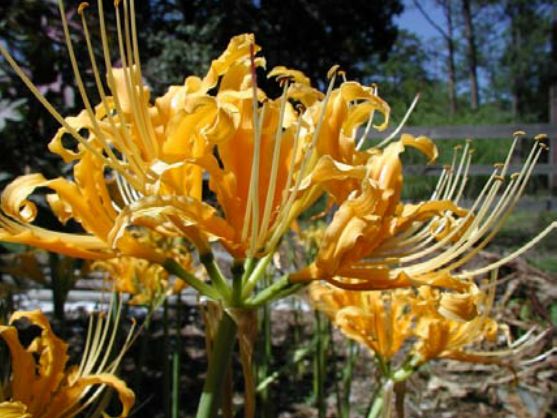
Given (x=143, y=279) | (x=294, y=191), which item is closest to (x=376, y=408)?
(x=294, y=191)

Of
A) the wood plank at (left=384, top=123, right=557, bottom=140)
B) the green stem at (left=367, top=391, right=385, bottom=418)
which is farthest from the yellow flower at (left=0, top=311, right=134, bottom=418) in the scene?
the wood plank at (left=384, top=123, right=557, bottom=140)

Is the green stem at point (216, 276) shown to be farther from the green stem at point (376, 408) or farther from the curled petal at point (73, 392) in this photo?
the green stem at point (376, 408)

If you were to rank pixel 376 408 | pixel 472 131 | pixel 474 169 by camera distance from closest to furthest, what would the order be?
pixel 376 408 → pixel 474 169 → pixel 472 131

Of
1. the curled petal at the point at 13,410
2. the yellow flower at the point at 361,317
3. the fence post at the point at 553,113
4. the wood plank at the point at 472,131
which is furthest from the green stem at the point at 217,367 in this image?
the fence post at the point at 553,113

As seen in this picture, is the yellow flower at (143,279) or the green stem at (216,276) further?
the yellow flower at (143,279)

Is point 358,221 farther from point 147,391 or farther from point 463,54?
point 463,54

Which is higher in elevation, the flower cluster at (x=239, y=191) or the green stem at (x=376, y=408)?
the flower cluster at (x=239, y=191)

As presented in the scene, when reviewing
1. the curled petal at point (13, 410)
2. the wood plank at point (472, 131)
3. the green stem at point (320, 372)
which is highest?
the wood plank at point (472, 131)

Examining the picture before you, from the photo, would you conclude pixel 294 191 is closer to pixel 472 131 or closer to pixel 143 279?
pixel 143 279
